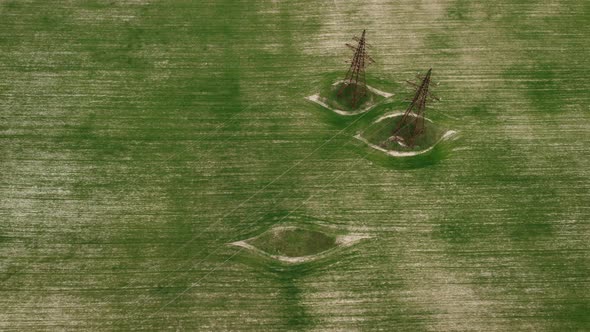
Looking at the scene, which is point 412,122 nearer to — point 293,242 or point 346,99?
point 346,99

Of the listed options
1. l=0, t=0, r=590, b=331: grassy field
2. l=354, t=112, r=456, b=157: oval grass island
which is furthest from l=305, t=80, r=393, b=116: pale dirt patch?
l=354, t=112, r=456, b=157: oval grass island

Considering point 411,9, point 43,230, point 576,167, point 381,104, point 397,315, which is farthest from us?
point 411,9

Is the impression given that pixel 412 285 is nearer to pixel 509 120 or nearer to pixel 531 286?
pixel 531 286

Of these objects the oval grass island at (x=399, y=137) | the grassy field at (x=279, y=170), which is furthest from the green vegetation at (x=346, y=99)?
the oval grass island at (x=399, y=137)

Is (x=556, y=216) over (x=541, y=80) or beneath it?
beneath

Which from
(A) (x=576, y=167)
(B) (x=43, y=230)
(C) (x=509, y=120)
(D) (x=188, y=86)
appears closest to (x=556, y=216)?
(A) (x=576, y=167)

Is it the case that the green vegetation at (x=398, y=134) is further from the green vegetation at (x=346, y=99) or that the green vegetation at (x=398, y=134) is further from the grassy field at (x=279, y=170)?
the green vegetation at (x=346, y=99)

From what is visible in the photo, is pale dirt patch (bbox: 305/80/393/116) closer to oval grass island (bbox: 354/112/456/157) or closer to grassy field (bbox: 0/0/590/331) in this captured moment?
grassy field (bbox: 0/0/590/331)
